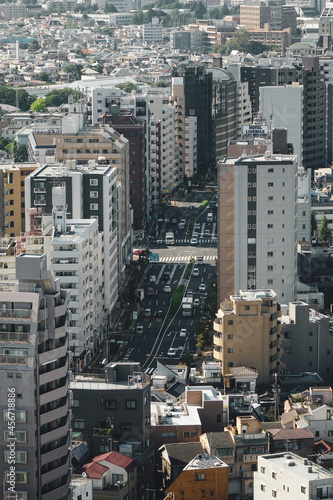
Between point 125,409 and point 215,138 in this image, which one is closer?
point 125,409

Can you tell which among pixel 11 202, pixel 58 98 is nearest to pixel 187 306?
pixel 11 202

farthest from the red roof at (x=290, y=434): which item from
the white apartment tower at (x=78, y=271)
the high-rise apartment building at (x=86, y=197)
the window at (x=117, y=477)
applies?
the high-rise apartment building at (x=86, y=197)

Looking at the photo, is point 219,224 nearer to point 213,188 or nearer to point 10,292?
point 10,292

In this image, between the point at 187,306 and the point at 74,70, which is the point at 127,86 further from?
the point at 187,306

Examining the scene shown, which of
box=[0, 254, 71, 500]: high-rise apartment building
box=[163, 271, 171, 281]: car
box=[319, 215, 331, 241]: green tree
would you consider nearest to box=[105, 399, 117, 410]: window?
box=[0, 254, 71, 500]: high-rise apartment building

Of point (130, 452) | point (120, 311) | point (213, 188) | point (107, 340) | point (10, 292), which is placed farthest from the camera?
point (213, 188)

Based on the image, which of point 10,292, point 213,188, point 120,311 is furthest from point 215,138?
point 10,292
